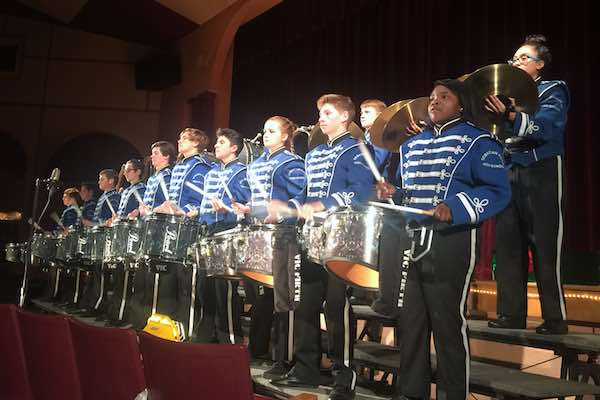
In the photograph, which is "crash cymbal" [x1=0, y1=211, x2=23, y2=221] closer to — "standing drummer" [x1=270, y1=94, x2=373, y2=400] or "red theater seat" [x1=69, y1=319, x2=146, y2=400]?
"standing drummer" [x1=270, y1=94, x2=373, y2=400]

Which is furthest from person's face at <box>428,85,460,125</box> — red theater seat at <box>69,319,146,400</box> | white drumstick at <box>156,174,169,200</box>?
white drumstick at <box>156,174,169,200</box>

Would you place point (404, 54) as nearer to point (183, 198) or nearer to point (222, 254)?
point (183, 198)

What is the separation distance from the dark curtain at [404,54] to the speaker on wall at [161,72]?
895mm

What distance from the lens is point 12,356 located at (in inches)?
79.0

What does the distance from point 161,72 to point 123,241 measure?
5.39 metres

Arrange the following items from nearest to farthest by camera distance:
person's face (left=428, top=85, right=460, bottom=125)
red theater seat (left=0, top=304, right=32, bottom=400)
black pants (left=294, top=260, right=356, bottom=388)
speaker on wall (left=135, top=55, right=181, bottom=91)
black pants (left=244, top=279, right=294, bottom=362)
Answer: red theater seat (left=0, top=304, right=32, bottom=400)
person's face (left=428, top=85, right=460, bottom=125)
black pants (left=294, top=260, right=356, bottom=388)
black pants (left=244, top=279, right=294, bottom=362)
speaker on wall (left=135, top=55, right=181, bottom=91)

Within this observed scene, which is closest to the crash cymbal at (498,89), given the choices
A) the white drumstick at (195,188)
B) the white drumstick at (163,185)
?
the white drumstick at (195,188)

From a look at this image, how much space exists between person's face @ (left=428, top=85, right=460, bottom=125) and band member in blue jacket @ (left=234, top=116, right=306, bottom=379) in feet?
3.74

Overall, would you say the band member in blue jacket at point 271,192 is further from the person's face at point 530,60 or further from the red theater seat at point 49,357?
the red theater seat at point 49,357

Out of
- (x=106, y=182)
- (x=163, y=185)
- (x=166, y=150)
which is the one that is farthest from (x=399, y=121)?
(x=106, y=182)

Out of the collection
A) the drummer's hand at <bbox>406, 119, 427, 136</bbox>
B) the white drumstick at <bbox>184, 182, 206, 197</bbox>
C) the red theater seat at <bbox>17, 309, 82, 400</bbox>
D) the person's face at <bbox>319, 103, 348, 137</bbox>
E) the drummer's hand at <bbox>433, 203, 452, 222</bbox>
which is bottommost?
the red theater seat at <bbox>17, 309, 82, 400</bbox>

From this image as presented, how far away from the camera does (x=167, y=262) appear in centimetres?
391

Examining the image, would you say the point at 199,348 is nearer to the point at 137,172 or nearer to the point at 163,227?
the point at 163,227

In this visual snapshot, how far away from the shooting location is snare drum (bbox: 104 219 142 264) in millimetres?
4059
